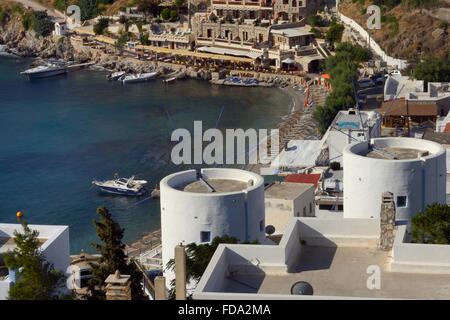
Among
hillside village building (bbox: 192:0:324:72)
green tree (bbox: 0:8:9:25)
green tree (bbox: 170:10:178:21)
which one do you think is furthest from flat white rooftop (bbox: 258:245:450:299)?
green tree (bbox: 0:8:9:25)

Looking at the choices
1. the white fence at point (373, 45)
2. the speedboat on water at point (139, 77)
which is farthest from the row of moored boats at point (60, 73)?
the white fence at point (373, 45)

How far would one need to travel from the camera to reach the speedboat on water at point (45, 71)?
50.2 m

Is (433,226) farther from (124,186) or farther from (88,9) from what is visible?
(88,9)

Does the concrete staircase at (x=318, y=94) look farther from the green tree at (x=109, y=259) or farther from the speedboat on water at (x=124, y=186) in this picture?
the green tree at (x=109, y=259)

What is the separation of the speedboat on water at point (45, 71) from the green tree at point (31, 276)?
122 feet

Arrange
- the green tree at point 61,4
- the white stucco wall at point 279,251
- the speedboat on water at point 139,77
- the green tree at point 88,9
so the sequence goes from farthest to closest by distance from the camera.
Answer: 1. the green tree at point 61,4
2. the green tree at point 88,9
3. the speedboat on water at point 139,77
4. the white stucco wall at point 279,251

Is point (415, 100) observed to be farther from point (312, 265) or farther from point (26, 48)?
point (26, 48)

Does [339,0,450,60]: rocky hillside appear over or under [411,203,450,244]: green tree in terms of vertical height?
over

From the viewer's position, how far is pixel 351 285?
1065 cm

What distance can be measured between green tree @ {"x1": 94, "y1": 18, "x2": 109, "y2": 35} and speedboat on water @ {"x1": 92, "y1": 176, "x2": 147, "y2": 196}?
2584 centimetres

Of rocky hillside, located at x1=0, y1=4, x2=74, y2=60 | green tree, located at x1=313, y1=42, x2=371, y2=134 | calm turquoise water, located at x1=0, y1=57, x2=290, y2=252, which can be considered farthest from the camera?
rocky hillside, located at x1=0, y1=4, x2=74, y2=60

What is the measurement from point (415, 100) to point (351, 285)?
22.7 metres

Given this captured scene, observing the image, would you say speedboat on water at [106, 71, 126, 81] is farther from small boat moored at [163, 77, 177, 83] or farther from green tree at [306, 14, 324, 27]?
green tree at [306, 14, 324, 27]

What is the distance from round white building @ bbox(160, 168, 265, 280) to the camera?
15.8 meters
